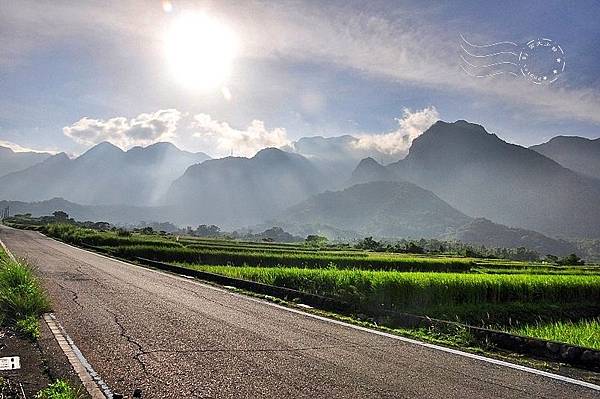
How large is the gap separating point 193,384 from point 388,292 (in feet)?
36.9

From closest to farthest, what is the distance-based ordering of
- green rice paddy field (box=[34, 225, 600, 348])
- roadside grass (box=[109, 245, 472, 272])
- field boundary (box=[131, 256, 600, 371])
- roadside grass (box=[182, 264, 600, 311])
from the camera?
Result: field boundary (box=[131, 256, 600, 371]) < green rice paddy field (box=[34, 225, 600, 348]) < roadside grass (box=[182, 264, 600, 311]) < roadside grass (box=[109, 245, 472, 272])

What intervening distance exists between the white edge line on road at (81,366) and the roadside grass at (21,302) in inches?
13.6

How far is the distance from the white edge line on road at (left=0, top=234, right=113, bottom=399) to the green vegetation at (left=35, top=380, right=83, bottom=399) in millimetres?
166

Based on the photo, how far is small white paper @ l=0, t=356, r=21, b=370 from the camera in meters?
6.04

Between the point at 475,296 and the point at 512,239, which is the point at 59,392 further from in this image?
the point at 512,239

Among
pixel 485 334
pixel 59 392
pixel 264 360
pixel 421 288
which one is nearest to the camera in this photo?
pixel 59 392

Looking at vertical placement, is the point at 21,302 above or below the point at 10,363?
above

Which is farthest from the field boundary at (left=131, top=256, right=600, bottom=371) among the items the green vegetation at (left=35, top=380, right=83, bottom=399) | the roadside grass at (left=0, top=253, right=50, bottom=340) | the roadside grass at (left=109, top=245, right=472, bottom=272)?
the roadside grass at (left=109, top=245, right=472, bottom=272)

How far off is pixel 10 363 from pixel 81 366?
3.16 ft

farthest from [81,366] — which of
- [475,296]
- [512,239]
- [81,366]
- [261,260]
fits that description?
[512,239]

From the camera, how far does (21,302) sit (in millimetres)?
9719

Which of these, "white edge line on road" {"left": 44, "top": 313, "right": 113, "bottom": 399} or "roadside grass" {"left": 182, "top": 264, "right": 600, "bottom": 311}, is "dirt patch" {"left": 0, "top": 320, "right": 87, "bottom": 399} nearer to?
"white edge line on road" {"left": 44, "top": 313, "right": 113, "bottom": 399}

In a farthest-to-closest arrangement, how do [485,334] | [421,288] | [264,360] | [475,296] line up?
[475,296] < [421,288] < [485,334] < [264,360]

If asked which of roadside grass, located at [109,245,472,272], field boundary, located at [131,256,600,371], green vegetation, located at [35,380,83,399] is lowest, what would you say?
roadside grass, located at [109,245,472,272]
